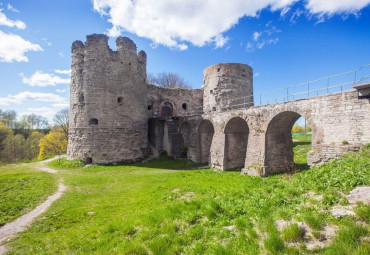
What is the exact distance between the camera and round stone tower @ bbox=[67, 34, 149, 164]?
17766 mm

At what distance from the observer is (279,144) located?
12.7m

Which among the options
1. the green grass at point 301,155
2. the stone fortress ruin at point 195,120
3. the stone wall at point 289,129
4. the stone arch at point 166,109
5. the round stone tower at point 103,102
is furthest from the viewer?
the stone arch at point 166,109

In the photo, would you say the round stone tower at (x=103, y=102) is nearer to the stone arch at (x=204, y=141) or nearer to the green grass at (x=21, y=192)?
the green grass at (x=21, y=192)

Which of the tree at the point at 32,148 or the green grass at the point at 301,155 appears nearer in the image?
the green grass at the point at 301,155

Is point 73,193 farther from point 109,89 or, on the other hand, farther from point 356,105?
point 356,105

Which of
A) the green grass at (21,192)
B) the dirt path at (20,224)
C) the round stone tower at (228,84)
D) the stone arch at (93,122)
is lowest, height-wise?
the dirt path at (20,224)

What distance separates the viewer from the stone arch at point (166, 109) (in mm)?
24520

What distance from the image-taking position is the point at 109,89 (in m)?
18.2

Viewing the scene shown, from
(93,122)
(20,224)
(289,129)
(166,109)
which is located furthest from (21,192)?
(166,109)

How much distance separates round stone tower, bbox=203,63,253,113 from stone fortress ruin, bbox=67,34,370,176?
0.10 metres

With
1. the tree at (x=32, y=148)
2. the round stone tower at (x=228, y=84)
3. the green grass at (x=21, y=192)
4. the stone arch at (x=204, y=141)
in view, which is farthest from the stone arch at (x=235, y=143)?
the tree at (x=32, y=148)

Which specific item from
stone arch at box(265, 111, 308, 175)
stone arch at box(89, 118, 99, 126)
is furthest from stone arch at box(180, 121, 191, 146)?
stone arch at box(265, 111, 308, 175)

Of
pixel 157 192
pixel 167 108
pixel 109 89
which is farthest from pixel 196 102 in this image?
pixel 157 192

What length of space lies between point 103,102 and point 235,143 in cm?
1180
